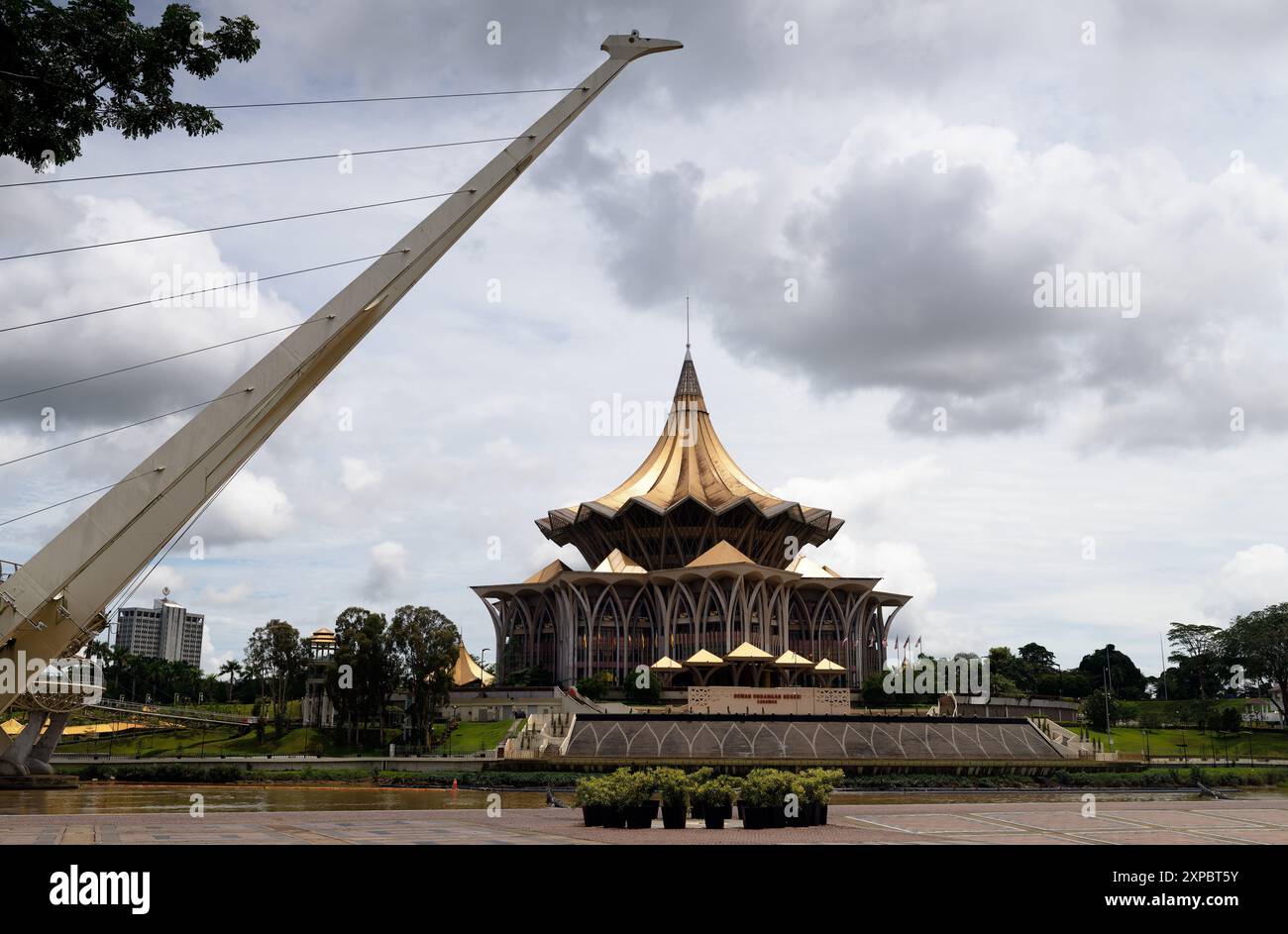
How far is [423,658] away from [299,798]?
84.5ft

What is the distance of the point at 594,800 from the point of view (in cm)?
2014

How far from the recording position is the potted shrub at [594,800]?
20047 mm

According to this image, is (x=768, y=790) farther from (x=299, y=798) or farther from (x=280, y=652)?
(x=280, y=652)

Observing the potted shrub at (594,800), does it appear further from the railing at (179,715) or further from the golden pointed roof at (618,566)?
the golden pointed roof at (618,566)

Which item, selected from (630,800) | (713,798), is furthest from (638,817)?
(713,798)

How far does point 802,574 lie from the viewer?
80188mm

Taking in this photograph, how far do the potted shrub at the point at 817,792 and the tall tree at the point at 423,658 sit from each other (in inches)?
1517

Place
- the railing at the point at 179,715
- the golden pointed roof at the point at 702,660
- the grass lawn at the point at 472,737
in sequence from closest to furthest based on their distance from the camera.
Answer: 1. the grass lawn at the point at 472,737
2. the railing at the point at 179,715
3. the golden pointed roof at the point at 702,660

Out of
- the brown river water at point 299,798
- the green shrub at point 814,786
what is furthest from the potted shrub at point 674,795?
the brown river water at point 299,798
